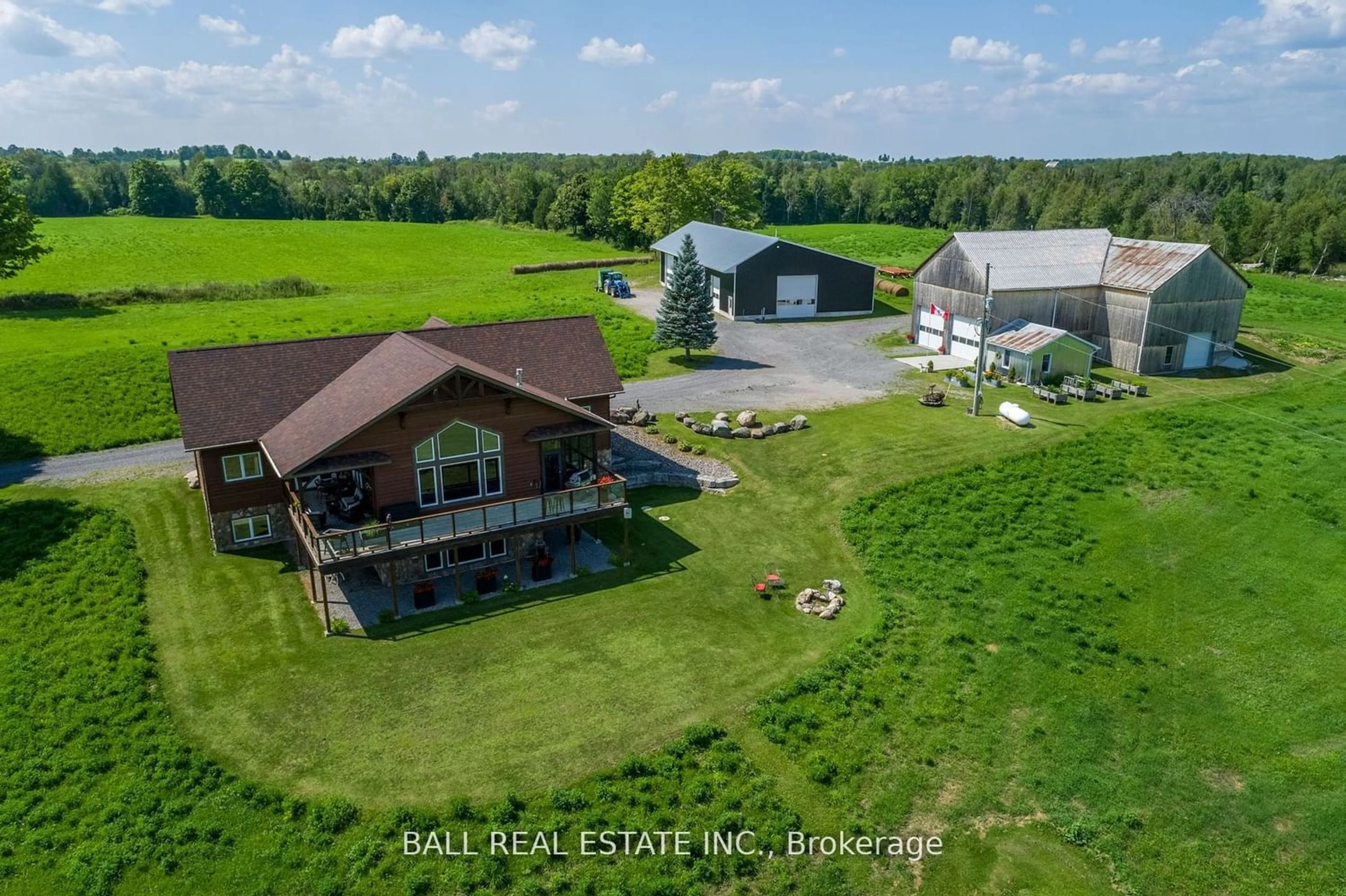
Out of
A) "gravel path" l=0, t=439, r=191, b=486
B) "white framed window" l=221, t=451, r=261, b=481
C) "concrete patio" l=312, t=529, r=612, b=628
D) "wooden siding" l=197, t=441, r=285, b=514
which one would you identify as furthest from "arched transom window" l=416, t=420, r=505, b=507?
"gravel path" l=0, t=439, r=191, b=486

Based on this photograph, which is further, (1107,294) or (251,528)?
(1107,294)

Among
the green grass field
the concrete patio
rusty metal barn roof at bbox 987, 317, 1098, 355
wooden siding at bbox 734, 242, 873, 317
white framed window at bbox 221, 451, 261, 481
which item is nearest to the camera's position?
the green grass field

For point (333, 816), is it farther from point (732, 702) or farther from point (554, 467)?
point (554, 467)

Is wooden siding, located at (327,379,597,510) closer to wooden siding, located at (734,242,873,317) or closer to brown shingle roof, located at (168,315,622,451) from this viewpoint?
brown shingle roof, located at (168,315,622,451)

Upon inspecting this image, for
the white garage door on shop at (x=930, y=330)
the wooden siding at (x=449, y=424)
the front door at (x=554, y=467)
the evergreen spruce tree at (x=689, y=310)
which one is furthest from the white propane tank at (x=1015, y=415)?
the wooden siding at (x=449, y=424)

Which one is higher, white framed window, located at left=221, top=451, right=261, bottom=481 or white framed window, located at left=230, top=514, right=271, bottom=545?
white framed window, located at left=221, top=451, right=261, bottom=481

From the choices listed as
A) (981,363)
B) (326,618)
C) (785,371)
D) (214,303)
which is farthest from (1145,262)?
(214,303)

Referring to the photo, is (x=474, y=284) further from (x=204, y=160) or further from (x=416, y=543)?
(x=204, y=160)

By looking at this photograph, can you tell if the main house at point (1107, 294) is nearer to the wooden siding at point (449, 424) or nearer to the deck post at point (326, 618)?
the wooden siding at point (449, 424)
